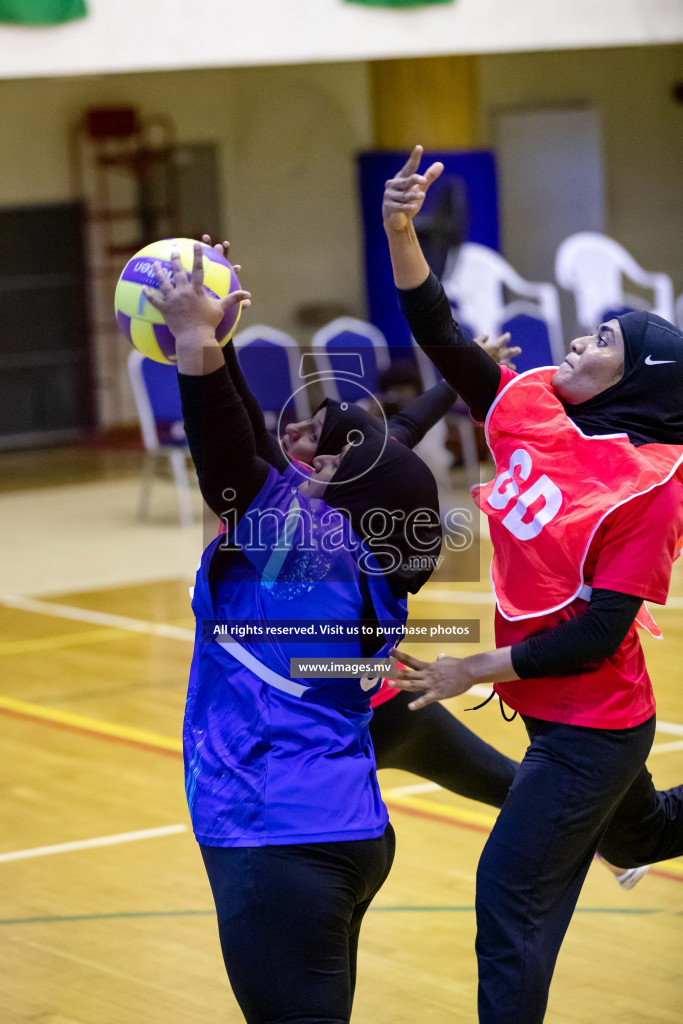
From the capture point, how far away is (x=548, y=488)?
248cm

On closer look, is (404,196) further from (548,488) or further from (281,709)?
(281,709)

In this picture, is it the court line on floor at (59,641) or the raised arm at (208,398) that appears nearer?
the raised arm at (208,398)

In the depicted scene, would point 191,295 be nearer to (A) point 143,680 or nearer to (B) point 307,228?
(A) point 143,680

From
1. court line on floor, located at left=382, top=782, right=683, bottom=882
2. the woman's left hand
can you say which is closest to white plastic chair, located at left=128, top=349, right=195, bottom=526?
court line on floor, located at left=382, top=782, right=683, bottom=882

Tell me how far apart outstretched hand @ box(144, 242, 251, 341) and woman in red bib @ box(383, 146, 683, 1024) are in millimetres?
469

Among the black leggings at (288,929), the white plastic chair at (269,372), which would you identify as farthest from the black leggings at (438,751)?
the white plastic chair at (269,372)

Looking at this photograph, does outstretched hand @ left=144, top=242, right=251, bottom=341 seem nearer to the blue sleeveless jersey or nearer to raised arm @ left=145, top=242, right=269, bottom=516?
raised arm @ left=145, top=242, right=269, bottom=516

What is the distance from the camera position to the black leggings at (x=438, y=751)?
3.21 metres

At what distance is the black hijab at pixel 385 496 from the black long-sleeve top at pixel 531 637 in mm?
279

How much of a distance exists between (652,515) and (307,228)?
48.1ft

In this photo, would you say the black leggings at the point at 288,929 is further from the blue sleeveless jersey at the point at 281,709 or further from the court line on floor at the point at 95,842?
the court line on floor at the point at 95,842

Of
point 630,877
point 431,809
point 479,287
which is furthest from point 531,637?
point 479,287

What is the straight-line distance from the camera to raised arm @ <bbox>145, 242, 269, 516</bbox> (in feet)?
6.94

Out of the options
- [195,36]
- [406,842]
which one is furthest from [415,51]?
[406,842]
